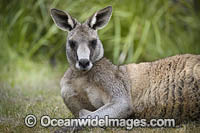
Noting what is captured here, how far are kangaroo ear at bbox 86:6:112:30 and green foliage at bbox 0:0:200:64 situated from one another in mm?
2663

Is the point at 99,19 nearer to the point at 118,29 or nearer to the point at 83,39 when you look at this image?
the point at 83,39

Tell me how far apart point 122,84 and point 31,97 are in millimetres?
1807

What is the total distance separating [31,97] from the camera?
17.1ft

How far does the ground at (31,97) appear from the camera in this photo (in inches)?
139

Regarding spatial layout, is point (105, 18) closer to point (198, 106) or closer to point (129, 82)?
point (129, 82)

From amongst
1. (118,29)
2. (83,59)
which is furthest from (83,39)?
(118,29)

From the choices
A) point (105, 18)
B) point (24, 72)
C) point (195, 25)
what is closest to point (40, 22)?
point (24, 72)

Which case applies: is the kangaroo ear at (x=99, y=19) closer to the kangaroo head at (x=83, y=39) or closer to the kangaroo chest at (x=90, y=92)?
the kangaroo head at (x=83, y=39)

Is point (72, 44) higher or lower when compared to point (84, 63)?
higher

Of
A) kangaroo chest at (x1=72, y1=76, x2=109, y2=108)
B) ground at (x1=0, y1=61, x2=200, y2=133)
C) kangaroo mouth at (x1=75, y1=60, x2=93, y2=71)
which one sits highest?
kangaroo mouth at (x1=75, y1=60, x2=93, y2=71)

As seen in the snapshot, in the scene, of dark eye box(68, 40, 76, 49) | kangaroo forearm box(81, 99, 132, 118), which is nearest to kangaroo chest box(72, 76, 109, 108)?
kangaroo forearm box(81, 99, 132, 118)

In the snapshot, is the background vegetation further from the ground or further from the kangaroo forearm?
the kangaroo forearm

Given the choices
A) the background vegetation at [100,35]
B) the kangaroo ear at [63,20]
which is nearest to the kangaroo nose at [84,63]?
the kangaroo ear at [63,20]

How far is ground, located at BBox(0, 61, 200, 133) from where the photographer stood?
11.6ft
